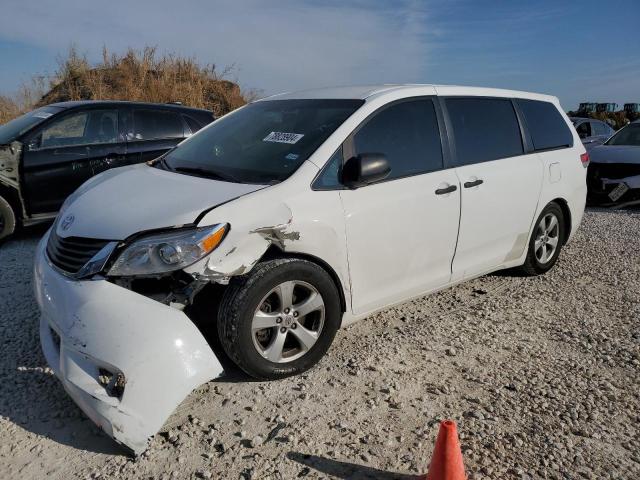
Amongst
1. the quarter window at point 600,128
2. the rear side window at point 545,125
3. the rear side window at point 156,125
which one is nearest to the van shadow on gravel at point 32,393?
the rear side window at point 156,125

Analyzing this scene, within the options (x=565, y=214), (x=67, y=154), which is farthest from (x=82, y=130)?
(x=565, y=214)

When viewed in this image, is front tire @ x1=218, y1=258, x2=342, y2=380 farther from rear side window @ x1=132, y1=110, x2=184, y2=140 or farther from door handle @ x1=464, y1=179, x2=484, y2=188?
rear side window @ x1=132, y1=110, x2=184, y2=140

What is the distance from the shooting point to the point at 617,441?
2734mm

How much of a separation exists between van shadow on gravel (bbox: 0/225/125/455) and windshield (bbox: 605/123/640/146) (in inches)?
387

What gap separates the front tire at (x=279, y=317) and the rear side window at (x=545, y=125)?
282cm

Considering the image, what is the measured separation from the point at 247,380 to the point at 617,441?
201 centimetres

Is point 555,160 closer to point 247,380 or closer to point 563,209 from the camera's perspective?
point 563,209

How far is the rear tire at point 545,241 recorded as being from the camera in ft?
16.4

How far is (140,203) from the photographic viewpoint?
3.08 metres

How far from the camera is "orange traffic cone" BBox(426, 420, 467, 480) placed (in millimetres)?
2209

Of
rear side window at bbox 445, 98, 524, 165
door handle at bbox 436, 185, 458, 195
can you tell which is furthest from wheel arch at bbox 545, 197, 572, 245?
door handle at bbox 436, 185, 458, 195

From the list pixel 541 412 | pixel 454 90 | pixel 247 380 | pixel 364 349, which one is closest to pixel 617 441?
pixel 541 412

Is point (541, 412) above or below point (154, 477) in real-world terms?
below

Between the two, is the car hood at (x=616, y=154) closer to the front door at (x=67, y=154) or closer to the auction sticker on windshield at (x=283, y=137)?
the auction sticker on windshield at (x=283, y=137)
